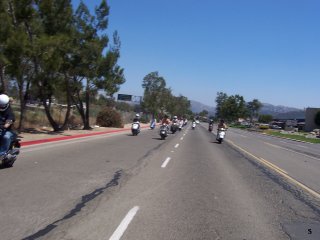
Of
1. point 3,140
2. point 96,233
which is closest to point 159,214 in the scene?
point 96,233

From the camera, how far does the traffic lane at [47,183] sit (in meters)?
7.29

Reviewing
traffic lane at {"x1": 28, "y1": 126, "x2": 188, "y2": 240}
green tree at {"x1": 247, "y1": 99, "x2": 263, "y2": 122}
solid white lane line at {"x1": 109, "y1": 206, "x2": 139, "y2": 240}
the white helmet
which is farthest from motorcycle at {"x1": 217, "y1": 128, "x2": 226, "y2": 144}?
green tree at {"x1": 247, "y1": 99, "x2": 263, "y2": 122}

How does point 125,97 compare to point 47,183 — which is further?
point 125,97

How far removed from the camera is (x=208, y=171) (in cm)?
1485

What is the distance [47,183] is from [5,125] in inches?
85.1

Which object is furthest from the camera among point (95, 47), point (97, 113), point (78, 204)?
point (97, 113)

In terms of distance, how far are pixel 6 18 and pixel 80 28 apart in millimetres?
11766

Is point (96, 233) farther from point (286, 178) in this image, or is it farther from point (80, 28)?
point (80, 28)

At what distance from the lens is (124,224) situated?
7.24 metres

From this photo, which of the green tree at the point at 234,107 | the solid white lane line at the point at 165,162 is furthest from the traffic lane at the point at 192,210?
the green tree at the point at 234,107

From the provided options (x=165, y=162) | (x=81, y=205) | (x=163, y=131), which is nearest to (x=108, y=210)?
(x=81, y=205)

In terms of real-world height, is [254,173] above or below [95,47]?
below

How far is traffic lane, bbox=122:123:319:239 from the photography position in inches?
278

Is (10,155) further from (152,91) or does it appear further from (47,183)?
(152,91)
